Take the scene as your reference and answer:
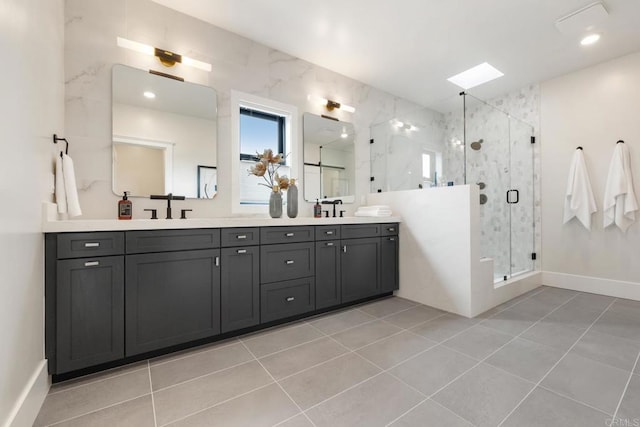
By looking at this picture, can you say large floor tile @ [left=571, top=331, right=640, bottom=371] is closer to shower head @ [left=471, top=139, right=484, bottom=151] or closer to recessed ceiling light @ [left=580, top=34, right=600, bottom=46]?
shower head @ [left=471, top=139, right=484, bottom=151]

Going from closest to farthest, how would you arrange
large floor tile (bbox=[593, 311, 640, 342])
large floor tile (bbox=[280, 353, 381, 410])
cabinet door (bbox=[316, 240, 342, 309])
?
1. large floor tile (bbox=[280, 353, 381, 410])
2. large floor tile (bbox=[593, 311, 640, 342])
3. cabinet door (bbox=[316, 240, 342, 309])

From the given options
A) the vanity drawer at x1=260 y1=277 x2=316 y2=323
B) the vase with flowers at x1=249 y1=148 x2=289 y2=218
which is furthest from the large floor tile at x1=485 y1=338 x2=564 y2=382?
the vase with flowers at x1=249 y1=148 x2=289 y2=218

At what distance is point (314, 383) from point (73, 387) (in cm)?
134

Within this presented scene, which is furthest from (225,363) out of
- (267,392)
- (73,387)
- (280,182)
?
(280,182)

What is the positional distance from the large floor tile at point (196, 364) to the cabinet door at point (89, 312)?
0.93 ft

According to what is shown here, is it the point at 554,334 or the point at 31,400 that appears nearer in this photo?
the point at 31,400

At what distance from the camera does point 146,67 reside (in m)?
2.29

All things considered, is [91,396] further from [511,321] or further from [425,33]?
[425,33]

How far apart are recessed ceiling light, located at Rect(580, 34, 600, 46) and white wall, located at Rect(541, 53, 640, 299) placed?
2.13 ft

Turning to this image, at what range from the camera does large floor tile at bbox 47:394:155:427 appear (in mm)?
1249

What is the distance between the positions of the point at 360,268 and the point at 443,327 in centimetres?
91

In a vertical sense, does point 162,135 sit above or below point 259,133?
below

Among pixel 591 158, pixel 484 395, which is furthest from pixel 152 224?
pixel 591 158

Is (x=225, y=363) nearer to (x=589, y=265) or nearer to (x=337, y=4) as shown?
(x=337, y=4)
